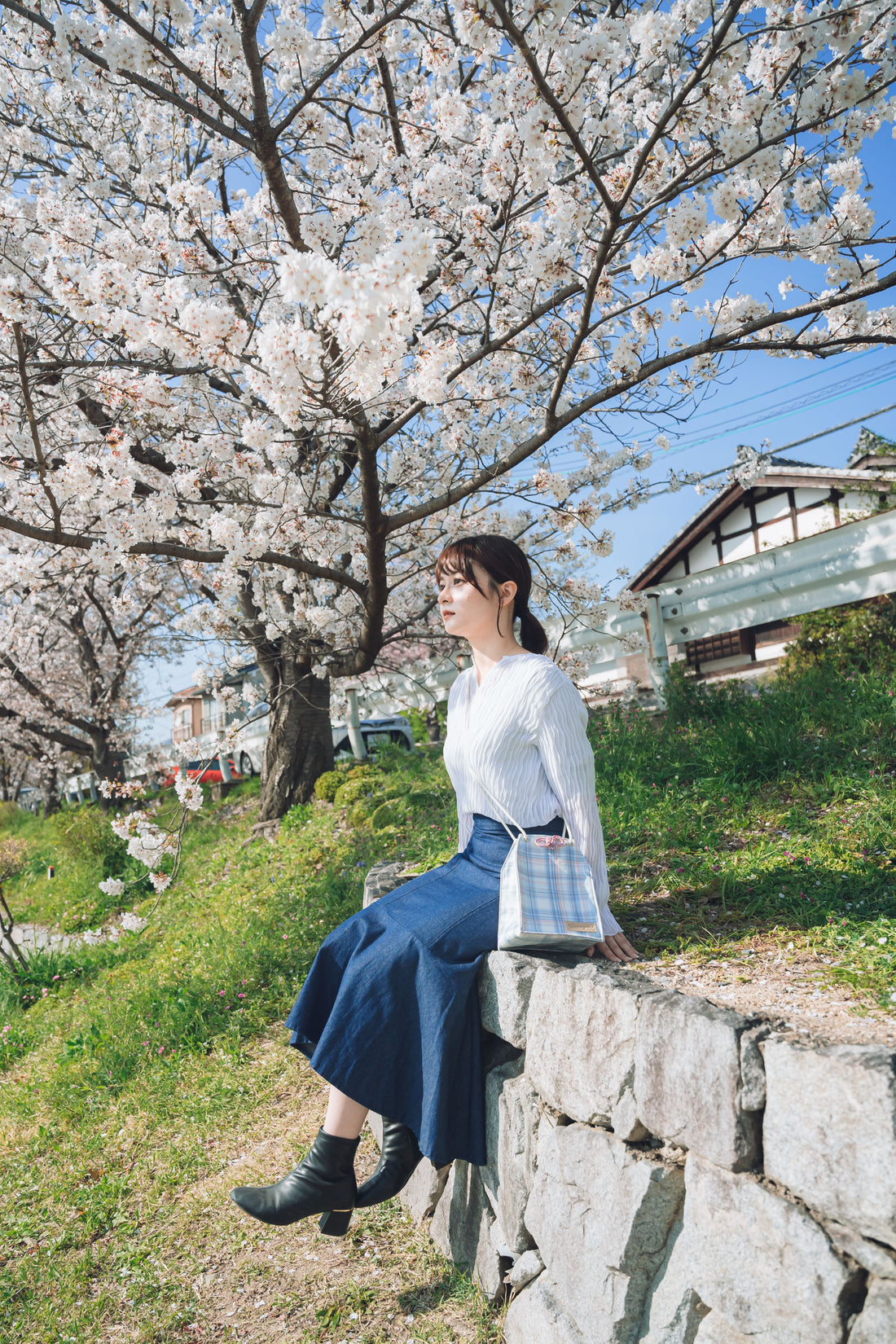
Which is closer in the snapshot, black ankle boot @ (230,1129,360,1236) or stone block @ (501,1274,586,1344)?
stone block @ (501,1274,586,1344)

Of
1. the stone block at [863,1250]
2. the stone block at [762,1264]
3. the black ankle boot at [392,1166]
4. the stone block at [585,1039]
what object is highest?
the stone block at [585,1039]

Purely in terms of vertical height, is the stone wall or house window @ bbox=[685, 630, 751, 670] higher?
house window @ bbox=[685, 630, 751, 670]

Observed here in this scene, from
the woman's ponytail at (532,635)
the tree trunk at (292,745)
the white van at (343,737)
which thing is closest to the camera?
the woman's ponytail at (532,635)

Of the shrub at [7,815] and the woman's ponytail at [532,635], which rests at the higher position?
the woman's ponytail at [532,635]

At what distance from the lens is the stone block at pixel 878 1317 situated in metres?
1.20

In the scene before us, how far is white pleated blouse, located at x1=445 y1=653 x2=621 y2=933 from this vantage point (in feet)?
7.72

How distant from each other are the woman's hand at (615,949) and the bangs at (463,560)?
3.68 feet

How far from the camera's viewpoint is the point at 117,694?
12.6 meters

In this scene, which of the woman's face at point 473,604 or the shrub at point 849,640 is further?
the shrub at point 849,640

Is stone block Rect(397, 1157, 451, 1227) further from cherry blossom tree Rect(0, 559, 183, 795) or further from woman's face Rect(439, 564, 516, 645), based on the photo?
cherry blossom tree Rect(0, 559, 183, 795)

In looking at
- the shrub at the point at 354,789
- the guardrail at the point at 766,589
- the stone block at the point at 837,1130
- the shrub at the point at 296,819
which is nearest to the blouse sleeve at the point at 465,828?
the stone block at the point at 837,1130

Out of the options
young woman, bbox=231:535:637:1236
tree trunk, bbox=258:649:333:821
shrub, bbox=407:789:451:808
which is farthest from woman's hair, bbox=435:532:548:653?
tree trunk, bbox=258:649:333:821

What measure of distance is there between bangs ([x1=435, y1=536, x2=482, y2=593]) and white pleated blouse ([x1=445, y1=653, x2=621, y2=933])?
0.31 meters

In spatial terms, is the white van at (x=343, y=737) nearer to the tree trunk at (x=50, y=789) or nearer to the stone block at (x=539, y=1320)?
the tree trunk at (x=50, y=789)
